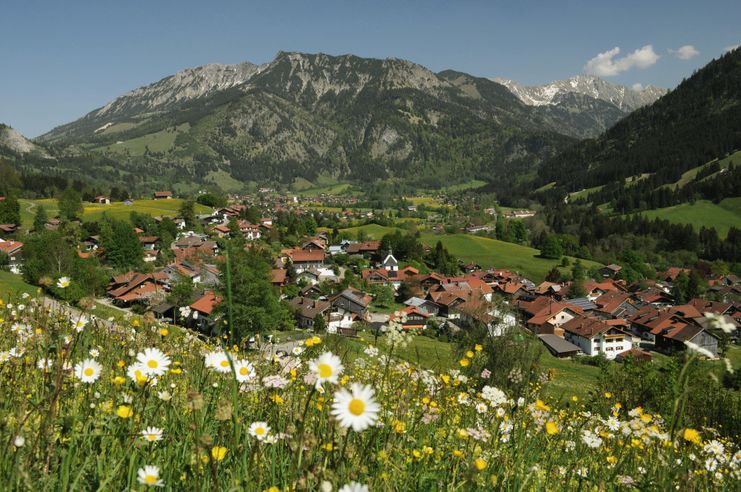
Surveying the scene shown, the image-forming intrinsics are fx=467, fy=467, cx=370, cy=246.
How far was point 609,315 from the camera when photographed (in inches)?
2606

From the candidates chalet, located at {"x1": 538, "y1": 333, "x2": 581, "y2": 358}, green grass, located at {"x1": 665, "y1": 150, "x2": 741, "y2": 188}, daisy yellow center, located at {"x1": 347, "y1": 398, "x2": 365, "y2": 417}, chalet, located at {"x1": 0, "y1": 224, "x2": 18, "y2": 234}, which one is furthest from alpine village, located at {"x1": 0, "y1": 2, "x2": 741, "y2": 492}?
green grass, located at {"x1": 665, "y1": 150, "x2": 741, "y2": 188}

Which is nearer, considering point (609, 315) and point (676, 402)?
point (676, 402)

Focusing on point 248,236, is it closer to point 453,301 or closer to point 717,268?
point 453,301

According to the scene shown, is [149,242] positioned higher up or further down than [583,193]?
higher up

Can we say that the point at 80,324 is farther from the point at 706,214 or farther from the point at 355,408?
the point at 706,214

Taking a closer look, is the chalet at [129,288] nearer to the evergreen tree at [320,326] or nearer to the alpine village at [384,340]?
the alpine village at [384,340]

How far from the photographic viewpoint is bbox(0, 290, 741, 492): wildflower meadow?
1635 mm

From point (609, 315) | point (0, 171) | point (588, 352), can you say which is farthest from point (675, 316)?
point (0, 171)

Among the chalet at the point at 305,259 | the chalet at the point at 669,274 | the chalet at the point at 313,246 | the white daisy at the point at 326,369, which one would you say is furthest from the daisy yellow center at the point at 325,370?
the chalet at the point at 669,274

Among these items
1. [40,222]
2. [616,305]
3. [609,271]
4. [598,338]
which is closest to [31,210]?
[40,222]

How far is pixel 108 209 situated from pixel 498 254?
269ft

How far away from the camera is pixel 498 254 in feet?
325

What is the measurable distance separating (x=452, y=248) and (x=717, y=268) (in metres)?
53.1

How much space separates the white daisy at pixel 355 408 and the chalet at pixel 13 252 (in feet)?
218
